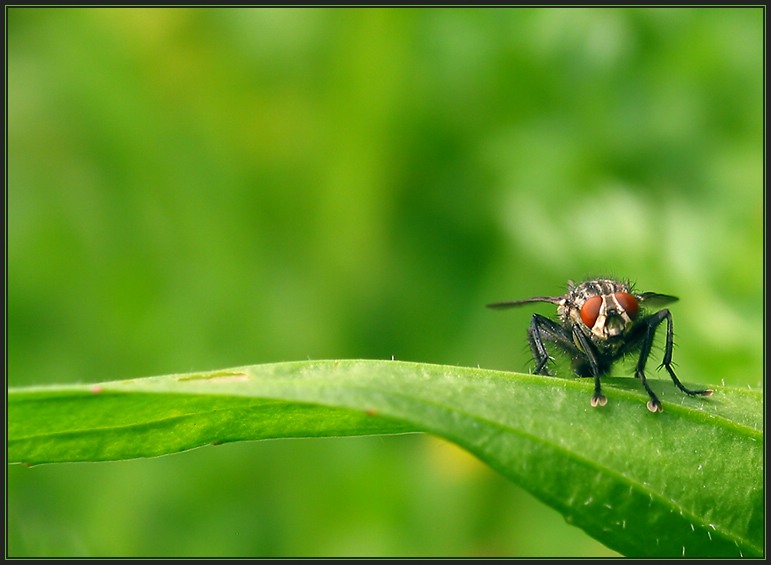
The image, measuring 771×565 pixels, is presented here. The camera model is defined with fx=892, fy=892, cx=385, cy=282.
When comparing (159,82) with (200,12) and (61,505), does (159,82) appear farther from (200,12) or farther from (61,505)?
(61,505)

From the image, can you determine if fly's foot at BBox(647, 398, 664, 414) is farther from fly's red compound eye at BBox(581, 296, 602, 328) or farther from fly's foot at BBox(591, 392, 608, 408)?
fly's red compound eye at BBox(581, 296, 602, 328)

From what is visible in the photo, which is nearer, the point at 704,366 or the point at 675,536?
the point at 675,536

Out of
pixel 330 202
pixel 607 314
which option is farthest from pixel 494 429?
pixel 330 202

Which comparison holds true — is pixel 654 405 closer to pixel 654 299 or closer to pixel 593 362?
pixel 593 362

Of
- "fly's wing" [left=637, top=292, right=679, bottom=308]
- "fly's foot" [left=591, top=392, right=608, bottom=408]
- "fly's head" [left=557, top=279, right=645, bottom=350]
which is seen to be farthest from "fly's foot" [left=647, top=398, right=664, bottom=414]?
"fly's wing" [left=637, top=292, right=679, bottom=308]

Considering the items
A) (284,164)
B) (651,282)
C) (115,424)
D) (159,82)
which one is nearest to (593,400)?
(115,424)

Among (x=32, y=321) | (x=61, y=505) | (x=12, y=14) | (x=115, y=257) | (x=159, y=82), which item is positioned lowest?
(x=61, y=505)

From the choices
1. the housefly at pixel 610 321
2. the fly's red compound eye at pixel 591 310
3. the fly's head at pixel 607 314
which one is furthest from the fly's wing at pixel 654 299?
the fly's red compound eye at pixel 591 310
